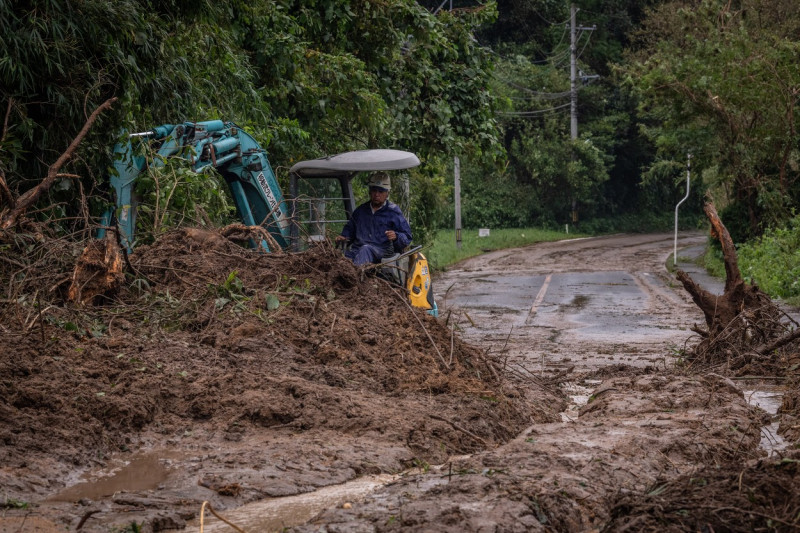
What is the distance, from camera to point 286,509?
560 cm

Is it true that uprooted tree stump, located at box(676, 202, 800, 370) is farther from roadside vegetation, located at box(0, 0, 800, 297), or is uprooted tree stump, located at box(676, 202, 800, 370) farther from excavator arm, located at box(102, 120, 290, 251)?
roadside vegetation, located at box(0, 0, 800, 297)

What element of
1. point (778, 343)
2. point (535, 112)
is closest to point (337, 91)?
point (778, 343)

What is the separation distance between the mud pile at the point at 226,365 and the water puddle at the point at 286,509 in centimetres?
12

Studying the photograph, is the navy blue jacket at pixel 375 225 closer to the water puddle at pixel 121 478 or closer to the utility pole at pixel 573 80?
the water puddle at pixel 121 478

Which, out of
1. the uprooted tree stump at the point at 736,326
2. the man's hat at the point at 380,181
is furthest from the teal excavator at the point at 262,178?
the uprooted tree stump at the point at 736,326

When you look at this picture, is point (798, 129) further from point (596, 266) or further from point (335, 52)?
point (335, 52)

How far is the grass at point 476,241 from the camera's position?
3320 cm

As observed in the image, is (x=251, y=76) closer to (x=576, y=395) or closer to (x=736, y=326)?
(x=736, y=326)

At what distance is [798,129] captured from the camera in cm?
2708

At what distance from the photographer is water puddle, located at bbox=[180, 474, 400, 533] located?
5.35 meters

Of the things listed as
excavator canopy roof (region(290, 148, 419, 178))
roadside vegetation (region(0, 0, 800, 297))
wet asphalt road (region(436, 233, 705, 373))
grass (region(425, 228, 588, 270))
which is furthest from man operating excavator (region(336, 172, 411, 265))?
grass (region(425, 228, 588, 270))

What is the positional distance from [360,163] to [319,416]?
19.5ft

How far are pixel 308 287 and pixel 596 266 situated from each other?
22.1 metres

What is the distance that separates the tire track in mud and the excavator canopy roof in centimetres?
249
